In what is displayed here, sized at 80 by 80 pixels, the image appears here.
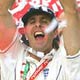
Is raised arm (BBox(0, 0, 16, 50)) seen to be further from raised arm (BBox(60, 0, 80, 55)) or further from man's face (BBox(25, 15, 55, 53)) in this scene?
raised arm (BBox(60, 0, 80, 55))

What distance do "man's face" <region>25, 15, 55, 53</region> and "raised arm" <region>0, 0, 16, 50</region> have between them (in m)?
0.07

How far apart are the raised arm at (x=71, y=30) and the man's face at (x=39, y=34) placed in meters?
0.06

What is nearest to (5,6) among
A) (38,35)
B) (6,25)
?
(6,25)

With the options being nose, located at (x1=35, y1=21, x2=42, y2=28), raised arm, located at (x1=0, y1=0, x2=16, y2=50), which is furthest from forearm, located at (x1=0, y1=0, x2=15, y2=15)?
nose, located at (x1=35, y1=21, x2=42, y2=28)

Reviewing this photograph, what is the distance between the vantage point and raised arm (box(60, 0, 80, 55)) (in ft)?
5.60

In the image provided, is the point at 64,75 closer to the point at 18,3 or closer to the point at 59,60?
the point at 59,60

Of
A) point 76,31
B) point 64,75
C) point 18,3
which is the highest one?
point 18,3

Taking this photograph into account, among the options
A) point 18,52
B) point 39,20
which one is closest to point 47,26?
point 39,20

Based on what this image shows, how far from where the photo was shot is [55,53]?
1749 millimetres

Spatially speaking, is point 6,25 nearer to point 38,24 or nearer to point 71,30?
point 38,24

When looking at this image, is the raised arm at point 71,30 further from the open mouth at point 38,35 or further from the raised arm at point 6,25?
the raised arm at point 6,25

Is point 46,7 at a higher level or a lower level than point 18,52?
higher

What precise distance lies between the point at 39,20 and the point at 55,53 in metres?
0.14

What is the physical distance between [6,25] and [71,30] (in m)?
0.25
